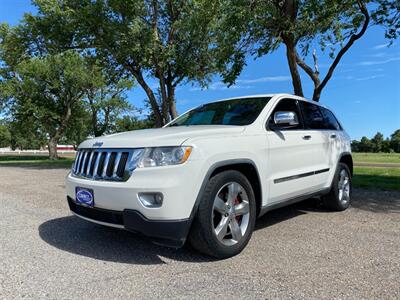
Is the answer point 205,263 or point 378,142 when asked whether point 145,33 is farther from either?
point 378,142

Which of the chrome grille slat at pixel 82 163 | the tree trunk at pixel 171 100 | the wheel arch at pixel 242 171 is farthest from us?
the tree trunk at pixel 171 100

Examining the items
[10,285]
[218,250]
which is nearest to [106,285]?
[10,285]

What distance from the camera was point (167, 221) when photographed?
11.3ft

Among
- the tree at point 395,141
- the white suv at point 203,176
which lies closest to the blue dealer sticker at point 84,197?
the white suv at point 203,176

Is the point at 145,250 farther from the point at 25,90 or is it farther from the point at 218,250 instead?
the point at 25,90

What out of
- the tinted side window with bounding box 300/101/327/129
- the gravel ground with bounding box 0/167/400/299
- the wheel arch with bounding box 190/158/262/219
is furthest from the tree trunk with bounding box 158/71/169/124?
the wheel arch with bounding box 190/158/262/219

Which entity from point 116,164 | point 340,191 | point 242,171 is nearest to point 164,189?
point 116,164

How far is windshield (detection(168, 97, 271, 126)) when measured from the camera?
4796mm

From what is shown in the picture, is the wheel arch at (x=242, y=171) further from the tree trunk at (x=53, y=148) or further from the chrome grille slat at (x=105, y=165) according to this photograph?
the tree trunk at (x=53, y=148)

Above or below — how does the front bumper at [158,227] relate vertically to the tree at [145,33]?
below

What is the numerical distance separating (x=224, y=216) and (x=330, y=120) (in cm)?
344

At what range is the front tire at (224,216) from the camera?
3.65m

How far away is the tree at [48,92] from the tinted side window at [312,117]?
28.6 metres

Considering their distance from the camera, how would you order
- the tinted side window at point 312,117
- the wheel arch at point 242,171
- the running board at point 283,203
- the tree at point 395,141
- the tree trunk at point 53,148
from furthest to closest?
the tree at point 395,141, the tree trunk at point 53,148, the tinted side window at point 312,117, the running board at point 283,203, the wheel arch at point 242,171
